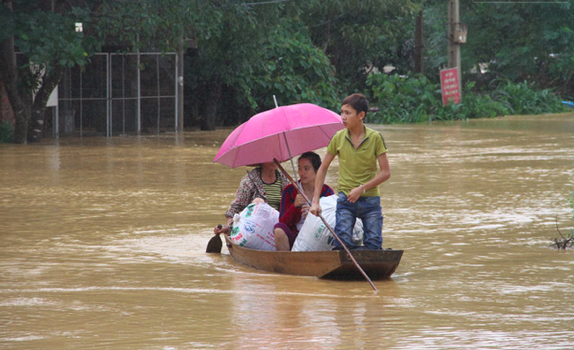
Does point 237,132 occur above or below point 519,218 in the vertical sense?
above

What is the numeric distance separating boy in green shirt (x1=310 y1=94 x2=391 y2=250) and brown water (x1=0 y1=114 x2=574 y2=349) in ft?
1.61

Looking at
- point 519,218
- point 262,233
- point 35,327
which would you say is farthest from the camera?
point 519,218

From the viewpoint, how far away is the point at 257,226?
9008 mm

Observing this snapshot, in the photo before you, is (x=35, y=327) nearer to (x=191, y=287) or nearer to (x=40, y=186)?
(x=191, y=287)

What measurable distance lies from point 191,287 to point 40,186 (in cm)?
809

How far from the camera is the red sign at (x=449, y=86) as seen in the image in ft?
123

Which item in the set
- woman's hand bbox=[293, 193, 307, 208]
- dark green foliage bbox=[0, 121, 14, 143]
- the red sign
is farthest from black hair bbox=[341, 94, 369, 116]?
→ the red sign

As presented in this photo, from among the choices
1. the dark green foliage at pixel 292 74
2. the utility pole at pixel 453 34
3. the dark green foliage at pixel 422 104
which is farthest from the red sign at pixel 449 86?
the dark green foliage at pixel 292 74

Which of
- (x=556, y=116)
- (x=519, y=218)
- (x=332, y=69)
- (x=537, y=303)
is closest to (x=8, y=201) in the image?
(x=519, y=218)

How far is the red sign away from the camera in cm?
3750

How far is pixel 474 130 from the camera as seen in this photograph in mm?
30641

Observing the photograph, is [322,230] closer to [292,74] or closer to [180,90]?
[180,90]

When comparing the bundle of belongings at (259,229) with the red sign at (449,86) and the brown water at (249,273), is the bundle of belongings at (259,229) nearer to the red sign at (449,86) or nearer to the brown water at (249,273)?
the brown water at (249,273)

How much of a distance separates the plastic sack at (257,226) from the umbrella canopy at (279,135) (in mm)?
Answer: 462
